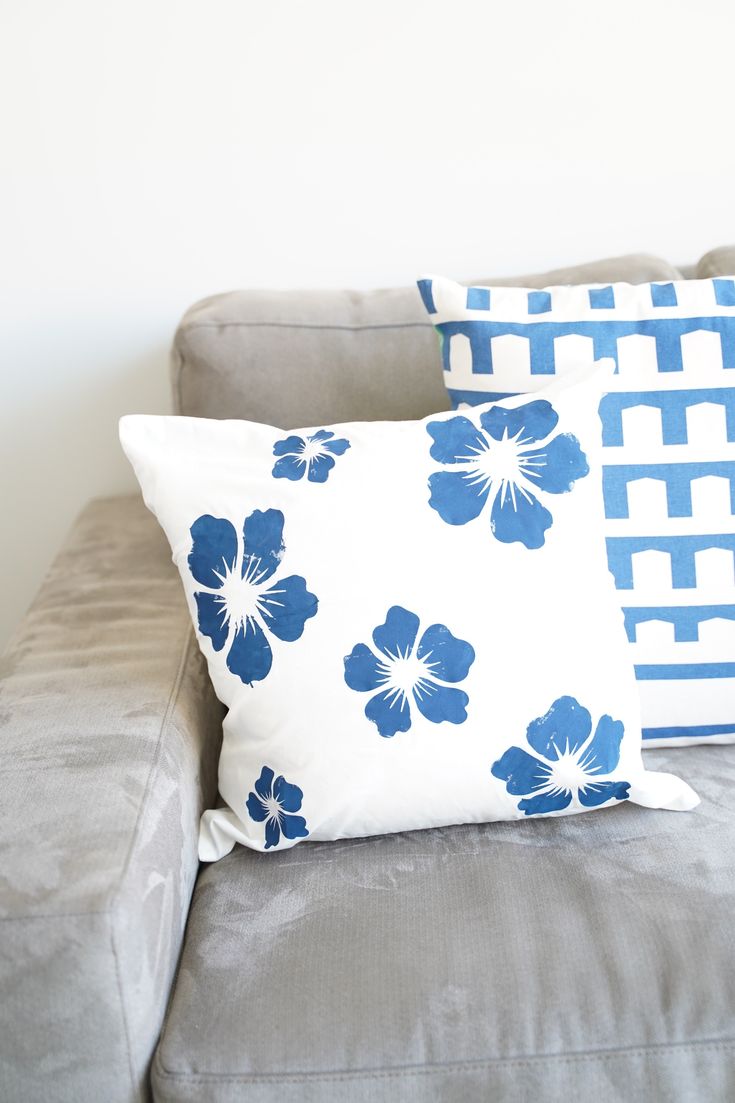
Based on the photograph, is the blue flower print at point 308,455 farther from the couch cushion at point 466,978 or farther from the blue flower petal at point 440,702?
the couch cushion at point 466,978

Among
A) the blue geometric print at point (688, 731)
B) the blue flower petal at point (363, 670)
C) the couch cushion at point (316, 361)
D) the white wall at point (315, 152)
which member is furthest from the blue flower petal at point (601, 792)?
the white wall at point (315, 152)

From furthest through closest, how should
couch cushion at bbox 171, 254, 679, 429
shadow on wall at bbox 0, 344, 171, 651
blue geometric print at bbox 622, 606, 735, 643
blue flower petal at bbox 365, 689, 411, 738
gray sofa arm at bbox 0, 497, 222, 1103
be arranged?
shadow on wall at bbox 0, 344, 171, 651
couch cushion at bbox 171, 254, 679, 429
blue geometric print at bbox 622, 606, 735, 643
blue flower petal at bbox 365, 689, 411, 738
gray sofa arm at bbox 0, 497, 222, 1103

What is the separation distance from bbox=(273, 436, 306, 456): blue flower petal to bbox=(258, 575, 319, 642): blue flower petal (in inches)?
5.3

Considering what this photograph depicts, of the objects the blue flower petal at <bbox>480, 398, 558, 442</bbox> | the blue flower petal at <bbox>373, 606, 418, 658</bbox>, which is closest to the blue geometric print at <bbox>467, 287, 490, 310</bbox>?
the blue flower petal at <bbox>480, 398, 558, 442</bbox>

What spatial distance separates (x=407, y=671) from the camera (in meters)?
0.98

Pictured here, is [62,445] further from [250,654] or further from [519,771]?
[519,771]

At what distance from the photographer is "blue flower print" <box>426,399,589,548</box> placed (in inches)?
39.6

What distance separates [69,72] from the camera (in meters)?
1.48

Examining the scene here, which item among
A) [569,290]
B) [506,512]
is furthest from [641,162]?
[506,512]

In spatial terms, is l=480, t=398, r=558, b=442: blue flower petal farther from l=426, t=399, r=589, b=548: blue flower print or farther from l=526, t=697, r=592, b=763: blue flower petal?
l=526, t=697, r=592, b=763: blue flower petal

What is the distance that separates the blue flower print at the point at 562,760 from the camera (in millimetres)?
983

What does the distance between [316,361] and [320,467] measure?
341 mm

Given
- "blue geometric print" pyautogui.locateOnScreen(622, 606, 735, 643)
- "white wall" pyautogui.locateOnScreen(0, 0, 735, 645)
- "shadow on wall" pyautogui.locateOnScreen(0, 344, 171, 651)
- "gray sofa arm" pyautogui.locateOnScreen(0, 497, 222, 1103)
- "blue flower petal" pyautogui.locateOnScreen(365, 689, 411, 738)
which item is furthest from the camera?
"shadow on wall" pyautogui.locateOnScreen(0, 344, 171, 651)

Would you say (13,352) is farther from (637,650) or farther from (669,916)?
(669,916)
